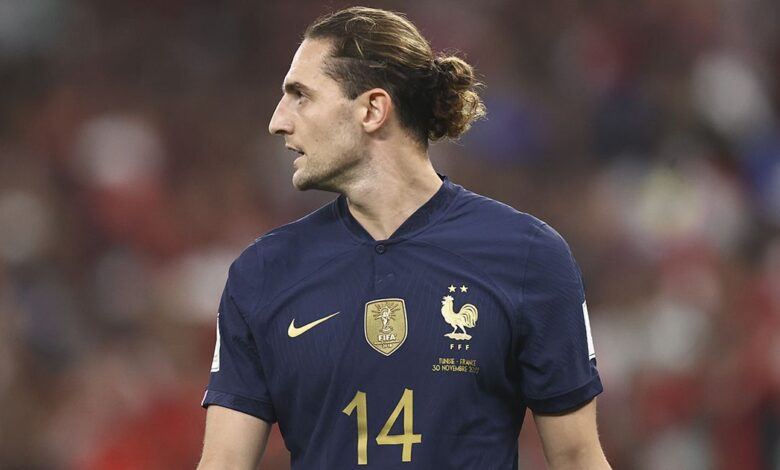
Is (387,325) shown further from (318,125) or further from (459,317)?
(318,125)

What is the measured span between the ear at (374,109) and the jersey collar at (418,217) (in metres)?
0.22

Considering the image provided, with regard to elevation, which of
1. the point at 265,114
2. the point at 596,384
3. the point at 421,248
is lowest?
the point at 596,384

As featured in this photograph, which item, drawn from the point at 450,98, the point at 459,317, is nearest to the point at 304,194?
the point at 450,98

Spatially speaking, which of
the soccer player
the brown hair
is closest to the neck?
the soccer player

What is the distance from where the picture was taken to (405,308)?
3.45 metres

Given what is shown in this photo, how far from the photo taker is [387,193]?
11.9ft

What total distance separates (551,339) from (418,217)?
0.47 metres

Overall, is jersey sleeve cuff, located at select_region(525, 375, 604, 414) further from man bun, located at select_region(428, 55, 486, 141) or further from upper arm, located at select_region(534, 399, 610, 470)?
man bun, located at select_region(428, 55, 486, 141)

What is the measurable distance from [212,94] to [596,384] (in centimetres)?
603

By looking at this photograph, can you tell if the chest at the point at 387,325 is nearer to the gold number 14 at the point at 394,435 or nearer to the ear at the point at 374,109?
the gold number 14 at the point at 394,435

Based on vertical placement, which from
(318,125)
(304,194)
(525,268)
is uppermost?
(318,125)

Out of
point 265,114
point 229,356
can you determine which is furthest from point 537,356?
point 265,114

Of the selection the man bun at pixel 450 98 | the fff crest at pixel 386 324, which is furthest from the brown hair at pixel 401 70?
the fff crest at pixel 386 324

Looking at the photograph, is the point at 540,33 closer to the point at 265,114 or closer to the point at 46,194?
the point at 265,114
